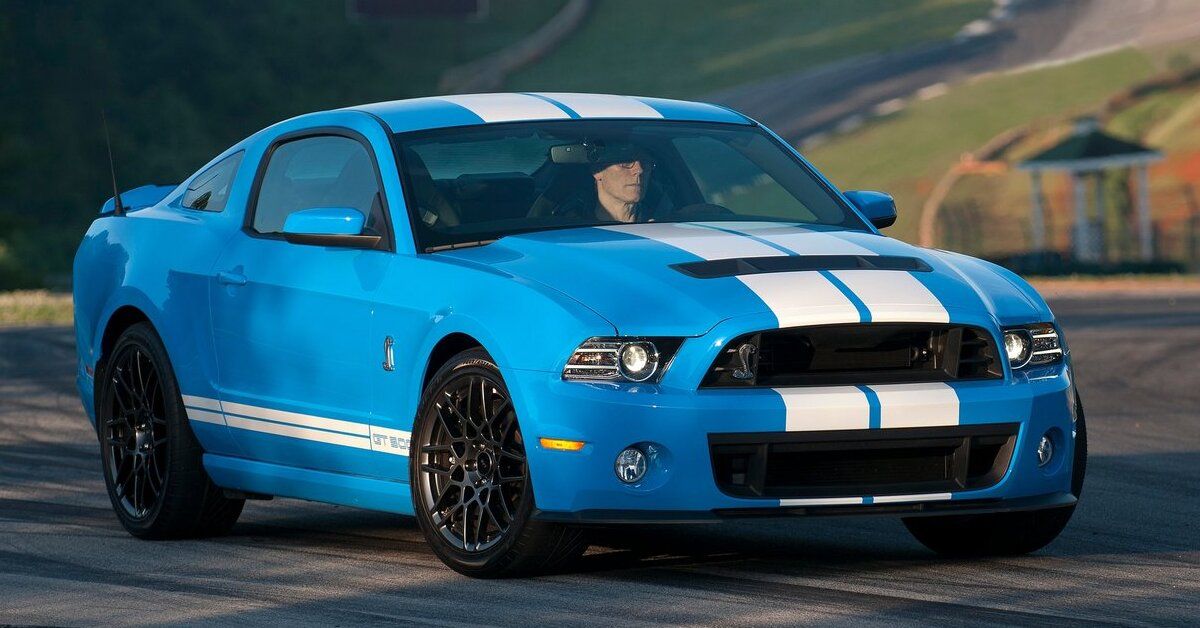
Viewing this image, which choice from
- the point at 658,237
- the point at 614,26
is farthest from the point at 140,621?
the point at 614,26

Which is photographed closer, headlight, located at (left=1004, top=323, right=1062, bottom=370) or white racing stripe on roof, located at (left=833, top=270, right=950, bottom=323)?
white racing stripe on roof, located at (left=833, top=270, right=950, bottom=323)

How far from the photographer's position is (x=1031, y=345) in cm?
658

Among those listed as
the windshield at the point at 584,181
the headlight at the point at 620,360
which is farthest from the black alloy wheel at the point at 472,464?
the windshield at the point at 584,181

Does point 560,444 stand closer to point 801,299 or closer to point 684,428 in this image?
point 684,428

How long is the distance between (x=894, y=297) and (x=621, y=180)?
1452mm

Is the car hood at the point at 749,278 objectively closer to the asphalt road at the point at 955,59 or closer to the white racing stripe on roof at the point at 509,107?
the white racing stripe on roof at the point at 509,107

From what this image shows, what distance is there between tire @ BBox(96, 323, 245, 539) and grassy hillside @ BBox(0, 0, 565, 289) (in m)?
46.0

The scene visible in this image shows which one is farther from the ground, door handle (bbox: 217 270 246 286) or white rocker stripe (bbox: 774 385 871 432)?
door handle (bbox: 217 270 246 286)

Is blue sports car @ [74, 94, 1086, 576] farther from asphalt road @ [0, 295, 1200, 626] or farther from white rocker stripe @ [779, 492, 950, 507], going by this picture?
asphalt road @ [0, 295, 1200, 626]

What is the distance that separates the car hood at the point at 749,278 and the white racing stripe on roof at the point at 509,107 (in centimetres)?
78

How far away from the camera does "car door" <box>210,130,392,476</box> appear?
718 cm

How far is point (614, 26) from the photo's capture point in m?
64.6

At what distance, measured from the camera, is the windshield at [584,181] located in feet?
23.9

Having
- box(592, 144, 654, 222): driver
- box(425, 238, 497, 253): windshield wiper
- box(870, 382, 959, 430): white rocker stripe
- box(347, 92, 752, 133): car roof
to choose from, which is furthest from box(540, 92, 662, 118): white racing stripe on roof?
box(870, 382, 959, 430): white rocker stripe
